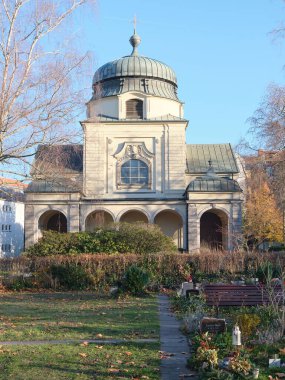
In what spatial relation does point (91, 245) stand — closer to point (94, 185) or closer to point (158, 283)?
point (158, 283)

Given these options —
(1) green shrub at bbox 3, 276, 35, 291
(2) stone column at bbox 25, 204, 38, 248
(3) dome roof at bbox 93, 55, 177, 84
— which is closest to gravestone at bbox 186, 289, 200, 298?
(1) green shrub at bbox 3, 276, 35, 291

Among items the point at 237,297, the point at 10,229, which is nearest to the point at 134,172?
the point at 10,229

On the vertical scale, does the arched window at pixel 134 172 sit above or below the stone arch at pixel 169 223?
above

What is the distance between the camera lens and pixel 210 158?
136 feet

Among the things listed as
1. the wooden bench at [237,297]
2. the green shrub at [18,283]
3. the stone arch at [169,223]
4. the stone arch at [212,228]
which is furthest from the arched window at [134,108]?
the wooden bench at [237,297]

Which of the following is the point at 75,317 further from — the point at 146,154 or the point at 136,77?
the point at 136,77

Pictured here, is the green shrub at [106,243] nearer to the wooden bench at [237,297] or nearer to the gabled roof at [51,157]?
the gabled roof at [51,157]

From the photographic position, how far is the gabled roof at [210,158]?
1582 inches

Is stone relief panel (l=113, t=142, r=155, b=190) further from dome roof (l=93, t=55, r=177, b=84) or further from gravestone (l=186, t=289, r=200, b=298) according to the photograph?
gravestone (l=186, t=289, r=200, b=298)

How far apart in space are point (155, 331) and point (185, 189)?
91.1 feet

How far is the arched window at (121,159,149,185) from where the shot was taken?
38.6m

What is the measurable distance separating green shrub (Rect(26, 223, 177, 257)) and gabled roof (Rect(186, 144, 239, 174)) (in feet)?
45.1

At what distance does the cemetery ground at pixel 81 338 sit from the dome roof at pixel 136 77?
84.6 ft

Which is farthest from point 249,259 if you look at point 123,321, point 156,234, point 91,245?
point 123,321
